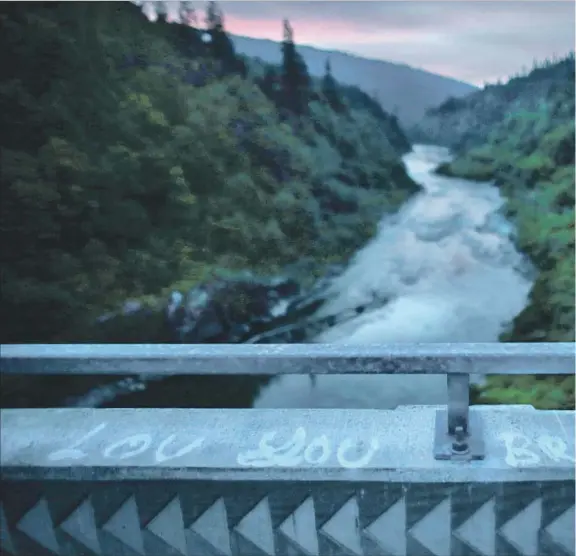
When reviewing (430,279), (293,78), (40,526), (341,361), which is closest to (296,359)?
(341,361)

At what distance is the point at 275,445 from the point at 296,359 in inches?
10.8

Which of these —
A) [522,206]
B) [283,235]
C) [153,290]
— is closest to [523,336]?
[522,206]

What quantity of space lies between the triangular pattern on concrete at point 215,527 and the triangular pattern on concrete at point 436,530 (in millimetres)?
444

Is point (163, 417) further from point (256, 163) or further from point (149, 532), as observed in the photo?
point (256, 163)

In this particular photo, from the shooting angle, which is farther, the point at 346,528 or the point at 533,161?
the point at 533,161

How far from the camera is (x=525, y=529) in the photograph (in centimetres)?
142

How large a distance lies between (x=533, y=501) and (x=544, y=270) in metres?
3.54

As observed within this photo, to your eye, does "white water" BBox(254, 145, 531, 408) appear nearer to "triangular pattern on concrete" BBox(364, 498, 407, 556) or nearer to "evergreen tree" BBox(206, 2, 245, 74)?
"evergreen tree" BBox(206, 2, 245, 74)

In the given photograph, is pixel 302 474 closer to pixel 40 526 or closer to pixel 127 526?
pixel 127 526

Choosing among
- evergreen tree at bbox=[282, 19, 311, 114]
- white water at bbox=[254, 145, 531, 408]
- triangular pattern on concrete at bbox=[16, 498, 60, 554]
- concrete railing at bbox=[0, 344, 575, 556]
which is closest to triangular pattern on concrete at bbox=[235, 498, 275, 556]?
concrete railing at bbox=[0, 344, 575, 556]

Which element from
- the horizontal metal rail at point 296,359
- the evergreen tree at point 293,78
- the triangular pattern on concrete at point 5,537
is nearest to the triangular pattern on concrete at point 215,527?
the horizontal metal rail at point 296,359

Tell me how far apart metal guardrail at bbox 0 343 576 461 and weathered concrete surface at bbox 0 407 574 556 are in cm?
10

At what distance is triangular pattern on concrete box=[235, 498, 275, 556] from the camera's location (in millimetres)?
1479

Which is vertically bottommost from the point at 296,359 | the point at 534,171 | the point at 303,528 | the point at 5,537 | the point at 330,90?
the point at 5,537
